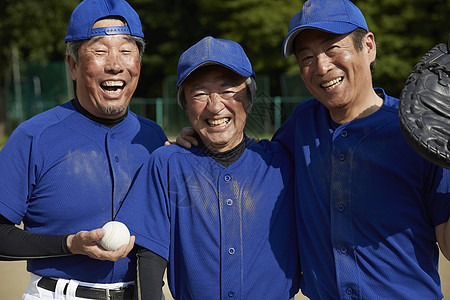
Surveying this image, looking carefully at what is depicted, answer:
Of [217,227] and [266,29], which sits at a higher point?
[217,227]

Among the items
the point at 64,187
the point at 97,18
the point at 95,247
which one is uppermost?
the point at 97,18

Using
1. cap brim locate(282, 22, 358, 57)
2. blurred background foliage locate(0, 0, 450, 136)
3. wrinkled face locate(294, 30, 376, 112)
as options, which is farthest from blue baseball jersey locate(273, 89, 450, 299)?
blurred background foliage locate(0, 0, 450, 136)

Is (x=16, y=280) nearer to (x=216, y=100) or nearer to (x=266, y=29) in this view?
(x=216, y=100)

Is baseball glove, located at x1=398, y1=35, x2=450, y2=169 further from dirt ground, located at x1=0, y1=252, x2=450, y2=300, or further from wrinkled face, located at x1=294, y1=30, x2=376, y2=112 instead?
dirt ground, located at x1=0, y1=252, x2=450, y2=300

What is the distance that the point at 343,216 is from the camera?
2270 millimetres

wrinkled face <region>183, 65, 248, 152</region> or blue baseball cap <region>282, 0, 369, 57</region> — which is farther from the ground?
blue baseball cap <region>282, 0, 369, 57</region>

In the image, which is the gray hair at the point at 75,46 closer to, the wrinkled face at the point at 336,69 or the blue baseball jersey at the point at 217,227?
the blue baseball jersey at the point at 217,227

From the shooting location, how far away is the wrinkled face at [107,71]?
2.58m

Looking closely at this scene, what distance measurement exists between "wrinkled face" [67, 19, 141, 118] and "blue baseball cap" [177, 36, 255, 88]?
0.35 meters

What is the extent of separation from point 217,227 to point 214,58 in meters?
0.83

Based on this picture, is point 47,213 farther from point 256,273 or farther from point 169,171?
point 256,273

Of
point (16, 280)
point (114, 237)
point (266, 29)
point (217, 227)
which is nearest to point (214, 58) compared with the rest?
point (217, 227)

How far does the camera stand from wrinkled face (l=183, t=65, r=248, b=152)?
95.5 inches

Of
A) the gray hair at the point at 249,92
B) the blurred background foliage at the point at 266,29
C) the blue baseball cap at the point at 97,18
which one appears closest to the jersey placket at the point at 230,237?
the gray hair at the point at 249,92
